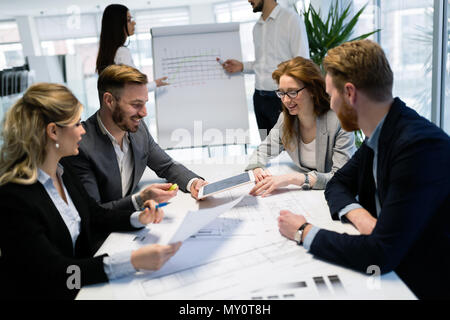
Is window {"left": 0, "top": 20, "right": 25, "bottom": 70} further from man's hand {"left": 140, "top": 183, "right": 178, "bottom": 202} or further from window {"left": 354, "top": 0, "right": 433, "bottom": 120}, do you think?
man's hand {"left": 140, "top": 183, "right": 178, "bottom": 202}

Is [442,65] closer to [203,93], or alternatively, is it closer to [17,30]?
[203,93]

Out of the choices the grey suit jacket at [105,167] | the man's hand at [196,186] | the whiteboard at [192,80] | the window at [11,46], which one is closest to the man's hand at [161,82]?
the whiteboard at [192,80]

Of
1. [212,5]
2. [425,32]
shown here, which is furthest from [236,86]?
[212,5]

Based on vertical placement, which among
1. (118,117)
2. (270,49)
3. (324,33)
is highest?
(324,33)

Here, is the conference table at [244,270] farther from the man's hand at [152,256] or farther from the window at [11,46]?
the window at [11,46]

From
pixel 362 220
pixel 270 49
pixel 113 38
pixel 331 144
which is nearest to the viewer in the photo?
pixel 362 220

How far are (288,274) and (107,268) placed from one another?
1.58 feet

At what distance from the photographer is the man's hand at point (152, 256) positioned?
991mm

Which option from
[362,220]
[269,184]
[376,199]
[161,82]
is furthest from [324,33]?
[362,220]

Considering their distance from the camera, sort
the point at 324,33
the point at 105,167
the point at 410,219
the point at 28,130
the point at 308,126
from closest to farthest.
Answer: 1. the point at 410,219
2. the point at 28,130
3. the point at 105,167
4. the point at 308,126
5. the point at 324,33

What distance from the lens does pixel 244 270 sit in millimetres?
1012

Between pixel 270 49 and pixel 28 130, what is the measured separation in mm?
2406

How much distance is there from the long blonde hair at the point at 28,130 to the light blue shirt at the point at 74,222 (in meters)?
0.05

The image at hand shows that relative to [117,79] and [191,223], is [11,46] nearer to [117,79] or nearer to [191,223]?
[117,79]
